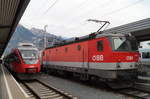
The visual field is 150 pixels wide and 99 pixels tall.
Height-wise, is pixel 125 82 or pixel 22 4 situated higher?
pixel 22 4

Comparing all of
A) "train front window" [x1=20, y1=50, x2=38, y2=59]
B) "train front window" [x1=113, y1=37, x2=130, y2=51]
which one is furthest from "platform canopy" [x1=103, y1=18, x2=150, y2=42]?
"train front window" [x1=20, y1=50, x2=38, y2=59]

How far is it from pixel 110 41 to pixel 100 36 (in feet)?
2.81

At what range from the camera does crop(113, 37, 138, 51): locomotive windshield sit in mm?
9562

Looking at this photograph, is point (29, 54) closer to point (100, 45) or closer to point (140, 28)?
point (100, 45)

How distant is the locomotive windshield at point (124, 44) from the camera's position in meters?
9.56

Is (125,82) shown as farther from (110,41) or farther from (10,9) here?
(10,9)

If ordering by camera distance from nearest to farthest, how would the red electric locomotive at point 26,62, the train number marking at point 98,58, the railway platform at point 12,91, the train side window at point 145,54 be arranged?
the railway platform at point 12,91 → the train number marking at point 98,58 → the red electric locomotive at point 26,62 → the train side window at point 145,54

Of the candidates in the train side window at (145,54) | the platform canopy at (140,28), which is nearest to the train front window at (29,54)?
the platform canopy at (140,28)

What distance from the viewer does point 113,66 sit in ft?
30.1

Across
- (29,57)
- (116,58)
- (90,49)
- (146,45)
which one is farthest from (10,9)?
(146,45)

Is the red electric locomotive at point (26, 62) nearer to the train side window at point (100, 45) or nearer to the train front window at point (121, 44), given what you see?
the train side window at point (100, 45)

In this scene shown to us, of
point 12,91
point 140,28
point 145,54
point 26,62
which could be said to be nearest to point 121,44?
point 140,28

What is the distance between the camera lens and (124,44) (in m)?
9.85

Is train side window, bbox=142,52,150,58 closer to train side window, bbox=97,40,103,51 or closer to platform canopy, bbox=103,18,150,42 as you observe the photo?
platform canopy, bbox=103,18,150,42
